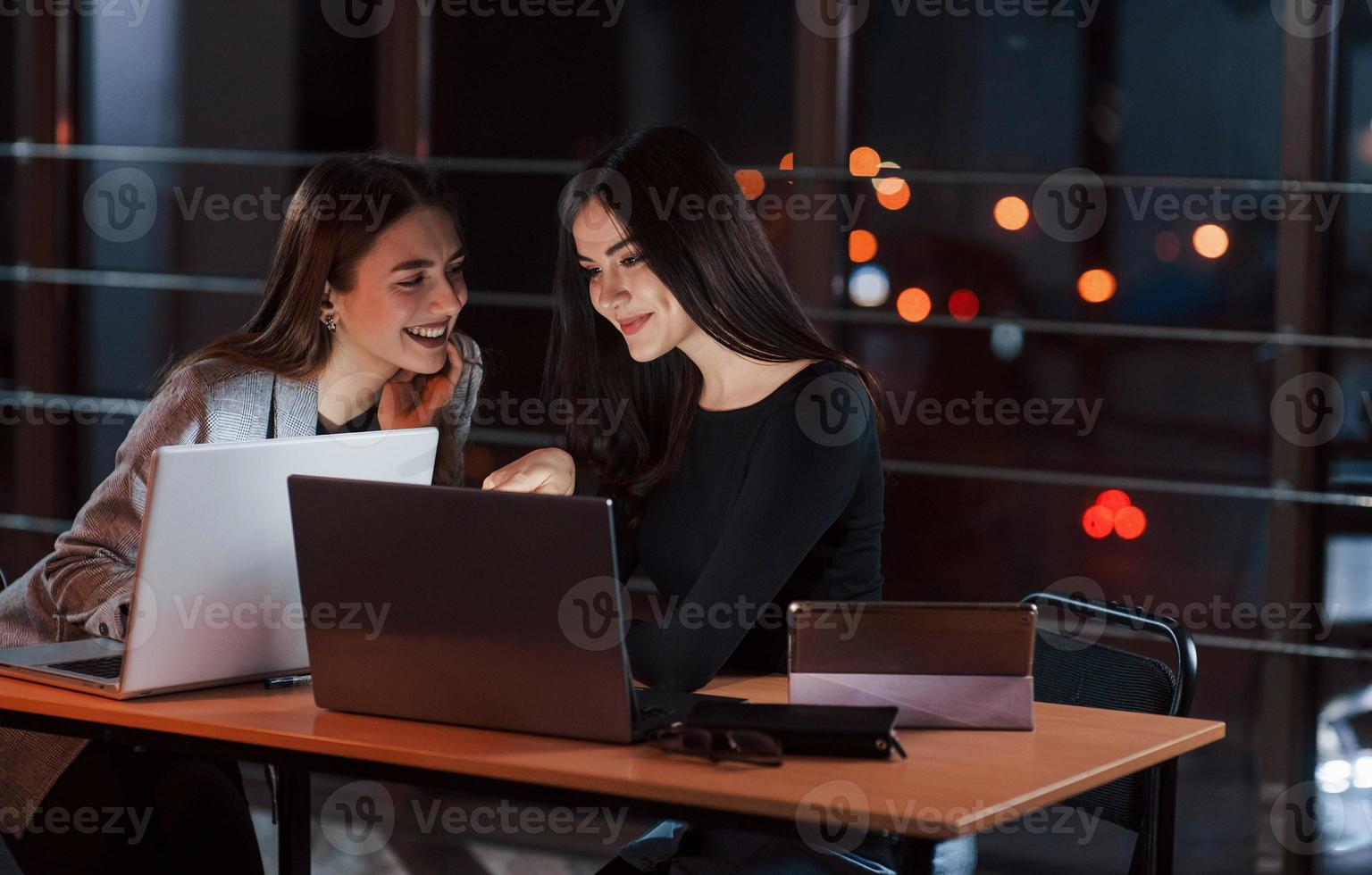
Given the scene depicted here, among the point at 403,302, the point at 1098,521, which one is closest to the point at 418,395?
the point at 403,302

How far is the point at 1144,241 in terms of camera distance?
11.3ft

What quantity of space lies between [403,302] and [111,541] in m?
0.61

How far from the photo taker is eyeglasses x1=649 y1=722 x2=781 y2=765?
158 cm

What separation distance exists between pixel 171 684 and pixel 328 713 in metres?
0.20

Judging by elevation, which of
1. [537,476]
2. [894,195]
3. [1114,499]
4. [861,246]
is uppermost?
[894,195]

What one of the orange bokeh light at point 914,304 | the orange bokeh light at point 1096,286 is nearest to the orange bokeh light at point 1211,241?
the orange bokeh light at point 1096,286

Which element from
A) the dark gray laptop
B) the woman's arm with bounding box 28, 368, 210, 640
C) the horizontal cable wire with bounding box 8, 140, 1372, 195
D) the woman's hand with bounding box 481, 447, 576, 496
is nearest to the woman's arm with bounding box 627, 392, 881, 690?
the dark gray laptop

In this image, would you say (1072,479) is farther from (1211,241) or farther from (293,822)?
(293,822)

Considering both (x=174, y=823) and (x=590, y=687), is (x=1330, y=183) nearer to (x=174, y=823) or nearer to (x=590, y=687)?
(x=590, y=687)

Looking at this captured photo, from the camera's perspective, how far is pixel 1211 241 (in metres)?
3.40

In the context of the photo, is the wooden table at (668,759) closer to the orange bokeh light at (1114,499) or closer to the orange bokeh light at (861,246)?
the orange bokeh light at (1114,499)

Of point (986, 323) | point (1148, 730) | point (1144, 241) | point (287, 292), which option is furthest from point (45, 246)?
point (1148, 730)

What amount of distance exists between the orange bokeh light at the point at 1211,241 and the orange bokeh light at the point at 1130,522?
0.56 meters

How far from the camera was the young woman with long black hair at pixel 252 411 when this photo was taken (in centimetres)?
206
